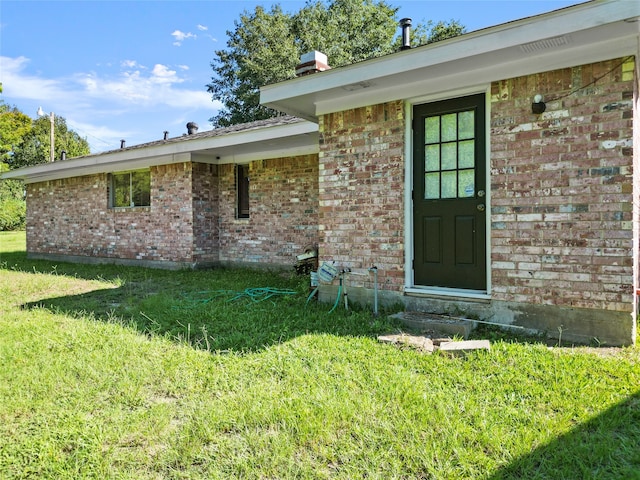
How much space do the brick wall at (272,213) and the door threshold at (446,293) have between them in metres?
4.14

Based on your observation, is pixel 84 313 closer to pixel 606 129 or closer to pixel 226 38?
pixel 606 129

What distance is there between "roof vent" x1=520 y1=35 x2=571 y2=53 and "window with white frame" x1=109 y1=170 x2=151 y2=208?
9.51 m

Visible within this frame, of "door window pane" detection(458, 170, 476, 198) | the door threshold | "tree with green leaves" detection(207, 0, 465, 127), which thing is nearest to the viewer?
the door threshold

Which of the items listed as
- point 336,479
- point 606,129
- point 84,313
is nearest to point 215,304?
point 84,313

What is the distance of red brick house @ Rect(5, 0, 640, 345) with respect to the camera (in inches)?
152

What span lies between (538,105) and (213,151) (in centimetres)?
730

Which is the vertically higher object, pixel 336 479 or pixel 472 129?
pixel 472 129

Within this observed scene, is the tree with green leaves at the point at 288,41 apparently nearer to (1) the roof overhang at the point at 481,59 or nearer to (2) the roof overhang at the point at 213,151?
(2) the roof overhang at the point at 213,151

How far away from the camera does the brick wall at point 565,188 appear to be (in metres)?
3.86

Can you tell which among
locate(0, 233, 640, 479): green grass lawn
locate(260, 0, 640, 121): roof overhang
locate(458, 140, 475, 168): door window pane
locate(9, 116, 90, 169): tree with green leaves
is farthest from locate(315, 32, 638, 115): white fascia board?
locate(9, 116, 90, 169): tree with green leaves

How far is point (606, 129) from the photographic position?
12.8 feet

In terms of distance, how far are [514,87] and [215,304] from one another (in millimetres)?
4485

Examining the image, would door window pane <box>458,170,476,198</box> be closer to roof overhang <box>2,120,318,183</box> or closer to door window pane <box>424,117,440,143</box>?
door window pane <box>424,117,440,143</box>

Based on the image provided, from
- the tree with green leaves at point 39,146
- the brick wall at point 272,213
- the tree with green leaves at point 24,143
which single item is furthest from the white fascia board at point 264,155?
the tree with green leaves at point 39,146
